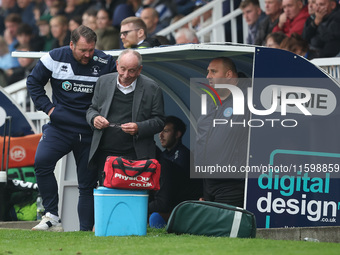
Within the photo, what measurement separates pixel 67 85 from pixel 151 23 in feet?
20.2

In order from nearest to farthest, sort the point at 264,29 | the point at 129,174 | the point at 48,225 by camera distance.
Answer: the point at 129,174
the point at 48,225
the point at 264,29

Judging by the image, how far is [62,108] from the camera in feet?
29.1

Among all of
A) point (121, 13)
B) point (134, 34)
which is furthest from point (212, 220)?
point (121, 13)

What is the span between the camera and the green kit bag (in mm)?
7816

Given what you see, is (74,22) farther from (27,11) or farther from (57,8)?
(27,11)

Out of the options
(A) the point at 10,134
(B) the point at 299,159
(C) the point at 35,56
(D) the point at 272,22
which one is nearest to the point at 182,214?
(B) the point at 299,159

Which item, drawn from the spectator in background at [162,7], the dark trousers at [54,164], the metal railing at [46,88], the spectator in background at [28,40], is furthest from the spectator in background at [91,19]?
the dark trousers at [54,164]

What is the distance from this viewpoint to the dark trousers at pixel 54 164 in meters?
8.84

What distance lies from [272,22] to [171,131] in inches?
129

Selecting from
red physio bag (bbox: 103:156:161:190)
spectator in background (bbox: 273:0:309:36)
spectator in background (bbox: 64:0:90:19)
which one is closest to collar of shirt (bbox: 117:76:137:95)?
red physio bag (bbox: 103:156:161:190)

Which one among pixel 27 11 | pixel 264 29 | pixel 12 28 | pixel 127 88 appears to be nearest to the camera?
pixel 127 88

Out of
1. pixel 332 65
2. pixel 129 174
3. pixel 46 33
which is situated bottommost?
pixel 129 174

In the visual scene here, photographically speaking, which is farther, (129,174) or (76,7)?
(76,7)

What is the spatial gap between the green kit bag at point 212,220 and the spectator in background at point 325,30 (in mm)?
3908
